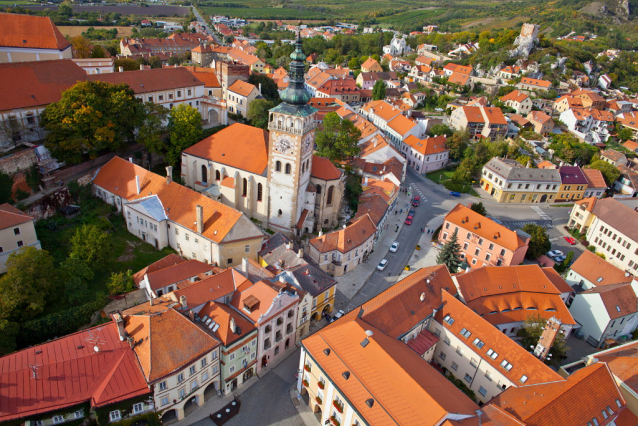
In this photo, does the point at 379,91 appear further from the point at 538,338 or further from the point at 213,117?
the point at 538,338

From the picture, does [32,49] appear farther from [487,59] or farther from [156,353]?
[487,59]

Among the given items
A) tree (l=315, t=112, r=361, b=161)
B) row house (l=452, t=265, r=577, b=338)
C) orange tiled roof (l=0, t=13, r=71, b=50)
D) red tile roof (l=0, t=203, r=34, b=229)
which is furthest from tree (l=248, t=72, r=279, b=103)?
row house (l=452, t=265, r=577, b=338)

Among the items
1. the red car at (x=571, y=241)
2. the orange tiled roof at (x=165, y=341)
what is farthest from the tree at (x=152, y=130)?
the red car at (x=571, y=241)

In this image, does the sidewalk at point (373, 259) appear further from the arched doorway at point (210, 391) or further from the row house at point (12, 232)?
the row house at point (12, 232)

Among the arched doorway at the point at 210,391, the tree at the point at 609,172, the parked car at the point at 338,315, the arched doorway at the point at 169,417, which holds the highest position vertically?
the tree at the point at 609,172

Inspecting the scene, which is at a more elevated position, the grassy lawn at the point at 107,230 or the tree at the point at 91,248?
the tree at the point at 91,248
